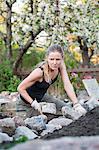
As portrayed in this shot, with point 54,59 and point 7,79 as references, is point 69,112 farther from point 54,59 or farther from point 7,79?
point 7,79

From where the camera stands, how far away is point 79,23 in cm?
1551

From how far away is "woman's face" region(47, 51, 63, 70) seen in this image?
20.0 feet

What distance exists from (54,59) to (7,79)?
9.02m

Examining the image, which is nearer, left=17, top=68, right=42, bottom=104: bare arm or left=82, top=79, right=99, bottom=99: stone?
left=17, top=68, right=42, bottom=104: bare arm

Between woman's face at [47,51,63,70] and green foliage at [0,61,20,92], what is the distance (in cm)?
824

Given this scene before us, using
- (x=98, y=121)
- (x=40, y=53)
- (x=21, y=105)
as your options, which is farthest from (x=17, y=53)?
(x=98, y=121)

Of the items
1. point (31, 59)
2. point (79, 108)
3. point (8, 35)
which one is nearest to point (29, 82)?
point (79, 108)

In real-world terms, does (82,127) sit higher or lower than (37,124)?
higher

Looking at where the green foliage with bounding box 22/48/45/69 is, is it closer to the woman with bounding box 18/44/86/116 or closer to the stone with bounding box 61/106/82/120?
the stone with bounding box 61/106/82/120

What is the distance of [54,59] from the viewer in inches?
243

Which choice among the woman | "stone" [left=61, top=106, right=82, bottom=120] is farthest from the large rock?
"stone" [left=61, top=106, right=82, bottom=120]

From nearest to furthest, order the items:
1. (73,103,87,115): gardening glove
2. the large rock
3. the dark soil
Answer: the dark soil, the large rock, (73,103,87,115): gardening glove

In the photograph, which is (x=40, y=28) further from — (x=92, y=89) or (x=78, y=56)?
(x=78, y=56)

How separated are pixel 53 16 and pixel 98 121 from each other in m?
10.4
